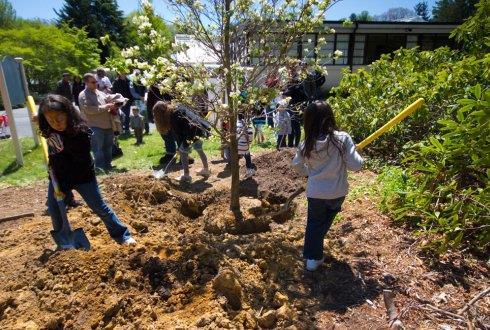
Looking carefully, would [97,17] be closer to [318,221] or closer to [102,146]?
[102,146]

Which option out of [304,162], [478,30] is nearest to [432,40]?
[478,30]

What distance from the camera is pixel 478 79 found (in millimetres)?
5152

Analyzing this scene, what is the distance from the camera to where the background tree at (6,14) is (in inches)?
1634

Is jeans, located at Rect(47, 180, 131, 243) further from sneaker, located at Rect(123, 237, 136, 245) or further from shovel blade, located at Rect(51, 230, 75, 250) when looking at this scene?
shovel blade, located at Rect(51, 230, 75, 250)

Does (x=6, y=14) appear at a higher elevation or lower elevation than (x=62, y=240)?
higher

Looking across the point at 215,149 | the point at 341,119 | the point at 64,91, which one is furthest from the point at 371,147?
the point at 64,91

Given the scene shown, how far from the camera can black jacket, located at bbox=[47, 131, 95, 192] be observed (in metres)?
3.46

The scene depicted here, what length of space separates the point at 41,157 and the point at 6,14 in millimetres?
46210

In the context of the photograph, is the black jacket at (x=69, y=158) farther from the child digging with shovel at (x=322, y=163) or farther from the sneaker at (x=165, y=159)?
the sneaker at (x=165, y=159)

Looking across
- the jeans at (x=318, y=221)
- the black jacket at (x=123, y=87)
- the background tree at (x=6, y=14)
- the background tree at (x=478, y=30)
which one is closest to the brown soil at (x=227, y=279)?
the jeans at (x=318, y=221)

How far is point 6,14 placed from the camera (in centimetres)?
4419

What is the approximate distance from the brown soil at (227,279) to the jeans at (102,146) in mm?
2624

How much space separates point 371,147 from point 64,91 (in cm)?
903

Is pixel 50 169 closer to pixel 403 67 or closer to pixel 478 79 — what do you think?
pixel 478 79
